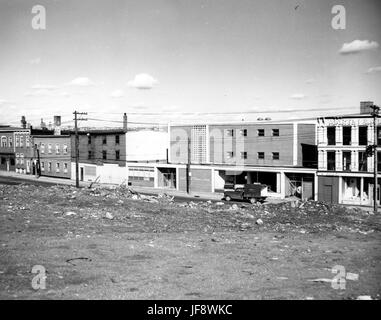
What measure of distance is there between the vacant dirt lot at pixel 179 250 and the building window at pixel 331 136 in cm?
1711

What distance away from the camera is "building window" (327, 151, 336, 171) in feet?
134

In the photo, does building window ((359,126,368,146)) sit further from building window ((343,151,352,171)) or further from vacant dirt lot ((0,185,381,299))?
vacant dirt lot ((0,185,381,299))

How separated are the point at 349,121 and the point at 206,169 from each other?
1773 cm

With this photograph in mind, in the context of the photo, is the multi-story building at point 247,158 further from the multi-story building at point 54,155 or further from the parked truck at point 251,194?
the multi-story building at point 54,155

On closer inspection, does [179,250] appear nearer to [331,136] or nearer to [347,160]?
[347,160]

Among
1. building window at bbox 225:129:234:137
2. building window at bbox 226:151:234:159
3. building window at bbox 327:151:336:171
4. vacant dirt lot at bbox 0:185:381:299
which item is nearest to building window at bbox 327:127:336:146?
building window at bbox 327:151:336:171

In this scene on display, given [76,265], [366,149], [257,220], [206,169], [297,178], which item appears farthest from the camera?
[206,169]

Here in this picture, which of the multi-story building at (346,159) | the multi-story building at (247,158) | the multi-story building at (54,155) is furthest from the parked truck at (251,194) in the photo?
the multi-story building at (54,155)

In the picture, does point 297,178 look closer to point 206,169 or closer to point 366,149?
point 366,149

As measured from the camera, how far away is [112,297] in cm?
939

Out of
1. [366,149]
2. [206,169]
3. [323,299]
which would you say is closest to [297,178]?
[366,149]

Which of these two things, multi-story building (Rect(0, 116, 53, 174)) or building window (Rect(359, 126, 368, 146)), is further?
multi-story building (Rect(0, 116, 53, 174))

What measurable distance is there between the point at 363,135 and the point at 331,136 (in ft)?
10.2

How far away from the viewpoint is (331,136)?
134ft
